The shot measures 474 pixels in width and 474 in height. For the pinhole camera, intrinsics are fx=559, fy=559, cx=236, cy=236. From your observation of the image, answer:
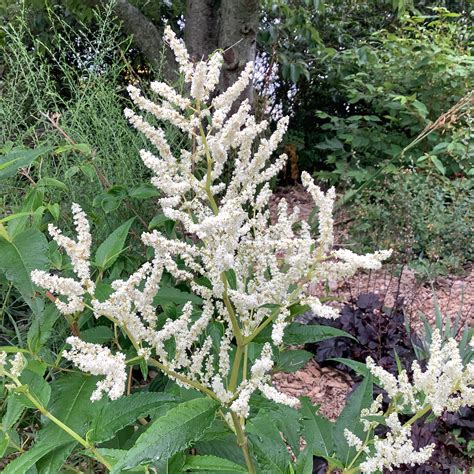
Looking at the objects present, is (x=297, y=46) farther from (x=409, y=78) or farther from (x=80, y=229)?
(x=80, y=229)

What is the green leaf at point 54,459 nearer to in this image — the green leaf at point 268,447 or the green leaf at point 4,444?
the green leaf at point 4,444

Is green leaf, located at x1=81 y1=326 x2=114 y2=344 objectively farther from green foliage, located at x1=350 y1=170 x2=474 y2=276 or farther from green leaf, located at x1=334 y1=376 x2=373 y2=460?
green foliage, located at x1=350 y1=170 x2=474 y2=276

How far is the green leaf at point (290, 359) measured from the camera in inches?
63.1

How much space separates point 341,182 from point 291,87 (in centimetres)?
184

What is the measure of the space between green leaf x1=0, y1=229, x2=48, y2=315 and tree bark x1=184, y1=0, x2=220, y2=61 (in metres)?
3.50

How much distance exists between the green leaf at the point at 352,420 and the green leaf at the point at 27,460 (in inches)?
27.9

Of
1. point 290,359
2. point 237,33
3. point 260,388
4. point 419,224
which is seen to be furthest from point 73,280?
point 419,224

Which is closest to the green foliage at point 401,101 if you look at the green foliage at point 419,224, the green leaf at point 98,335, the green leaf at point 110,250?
the green foliage at point 419,224

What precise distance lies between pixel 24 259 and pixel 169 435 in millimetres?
531

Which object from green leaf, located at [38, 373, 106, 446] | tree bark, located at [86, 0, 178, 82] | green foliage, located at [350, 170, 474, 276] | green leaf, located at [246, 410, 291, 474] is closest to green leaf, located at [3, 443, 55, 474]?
green leaf, located at [38, 373, 106, 446]

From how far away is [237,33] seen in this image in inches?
158

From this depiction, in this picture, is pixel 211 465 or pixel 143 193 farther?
pixel 143 193

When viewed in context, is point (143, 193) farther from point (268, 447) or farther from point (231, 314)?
point (268, 447)

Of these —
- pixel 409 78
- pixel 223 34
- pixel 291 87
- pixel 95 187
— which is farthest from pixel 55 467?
pixel 291 87
